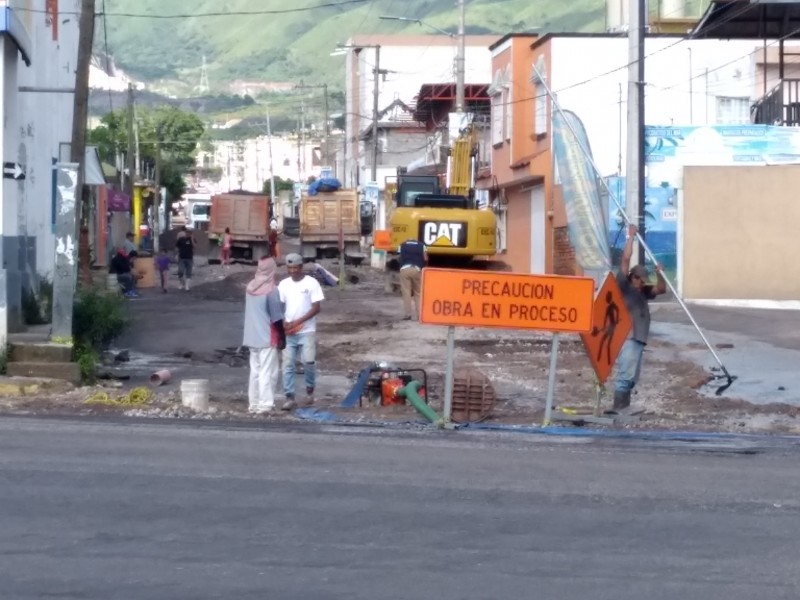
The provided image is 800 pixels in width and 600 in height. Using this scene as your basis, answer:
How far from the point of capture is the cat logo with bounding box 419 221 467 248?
31.1 meters

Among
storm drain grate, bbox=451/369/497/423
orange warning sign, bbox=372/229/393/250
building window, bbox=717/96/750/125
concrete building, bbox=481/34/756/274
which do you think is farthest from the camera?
building window, bbox=717/96/750/125

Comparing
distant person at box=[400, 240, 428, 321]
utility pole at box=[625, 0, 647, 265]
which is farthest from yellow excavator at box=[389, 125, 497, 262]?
utility pole at box=[625, 0, 647, 265]

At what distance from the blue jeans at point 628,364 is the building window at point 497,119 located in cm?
2622

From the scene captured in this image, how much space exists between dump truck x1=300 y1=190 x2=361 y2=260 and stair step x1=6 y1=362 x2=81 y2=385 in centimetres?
3355

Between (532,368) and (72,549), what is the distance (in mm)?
12405

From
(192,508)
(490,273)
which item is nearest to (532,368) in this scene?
(490,273)

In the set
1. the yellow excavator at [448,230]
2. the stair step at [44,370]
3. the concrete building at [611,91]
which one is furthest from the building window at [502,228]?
the stair step at [44,370]

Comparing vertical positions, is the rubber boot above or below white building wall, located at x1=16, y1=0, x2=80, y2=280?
below

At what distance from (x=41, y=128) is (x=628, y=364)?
43.1ft

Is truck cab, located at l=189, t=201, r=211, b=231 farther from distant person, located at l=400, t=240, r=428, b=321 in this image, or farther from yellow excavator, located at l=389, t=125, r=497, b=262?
distant person, located at l=400, t=240, r=428, b=321

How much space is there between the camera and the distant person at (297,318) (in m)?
15.5

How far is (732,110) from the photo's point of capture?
3594 cm

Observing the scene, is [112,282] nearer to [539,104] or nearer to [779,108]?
[539,104]

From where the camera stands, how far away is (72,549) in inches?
300
